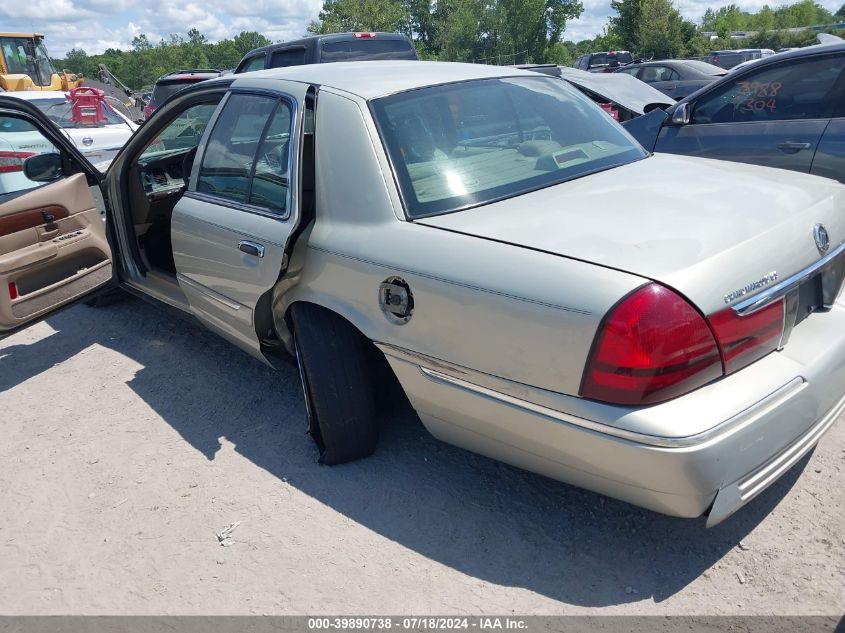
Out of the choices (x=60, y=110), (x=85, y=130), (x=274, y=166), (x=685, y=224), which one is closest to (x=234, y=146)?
(x=274, y=166)

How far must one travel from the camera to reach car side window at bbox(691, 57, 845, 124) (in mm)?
4691

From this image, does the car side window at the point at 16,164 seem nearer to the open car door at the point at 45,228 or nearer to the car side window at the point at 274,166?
the open car door at the point at 45,228

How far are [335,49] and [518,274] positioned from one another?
7943mm

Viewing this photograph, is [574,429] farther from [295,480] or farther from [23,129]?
[23,129]

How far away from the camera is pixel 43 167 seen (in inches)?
169

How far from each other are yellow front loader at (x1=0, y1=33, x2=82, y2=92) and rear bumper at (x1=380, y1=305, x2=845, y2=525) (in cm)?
1871

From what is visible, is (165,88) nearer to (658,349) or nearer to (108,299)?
(108,299)

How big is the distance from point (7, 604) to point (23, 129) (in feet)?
17.1

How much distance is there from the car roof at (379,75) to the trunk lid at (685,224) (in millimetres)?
780

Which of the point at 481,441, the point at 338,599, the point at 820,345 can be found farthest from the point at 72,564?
the point at 820,345

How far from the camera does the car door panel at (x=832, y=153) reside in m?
4.45

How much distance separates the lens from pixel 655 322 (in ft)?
6.47

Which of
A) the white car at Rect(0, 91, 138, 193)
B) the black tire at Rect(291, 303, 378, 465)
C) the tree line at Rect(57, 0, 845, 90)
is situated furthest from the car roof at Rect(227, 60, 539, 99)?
the tree line at Rect(57, 0, 845, 90)

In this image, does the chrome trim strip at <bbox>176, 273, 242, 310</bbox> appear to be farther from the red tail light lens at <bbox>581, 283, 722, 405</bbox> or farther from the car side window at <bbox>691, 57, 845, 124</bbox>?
the car side window at <bbox>691, 57, 845, 124</bbox>
